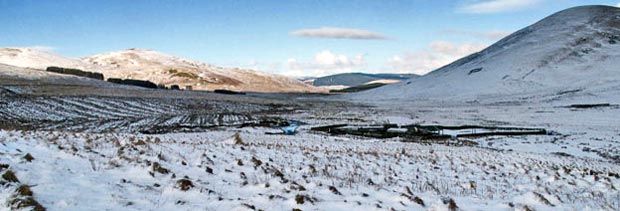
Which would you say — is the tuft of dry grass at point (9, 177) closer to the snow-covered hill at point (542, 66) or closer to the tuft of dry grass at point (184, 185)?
the tuft of dry grass at point (184, 185)

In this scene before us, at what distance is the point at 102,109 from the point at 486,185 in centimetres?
5775

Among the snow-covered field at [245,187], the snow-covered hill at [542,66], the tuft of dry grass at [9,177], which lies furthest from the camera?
the snow-covered hill at [542,66]

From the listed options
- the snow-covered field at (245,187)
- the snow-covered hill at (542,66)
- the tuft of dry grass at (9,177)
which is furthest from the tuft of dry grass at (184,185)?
the snow-covered hill at (542,66)

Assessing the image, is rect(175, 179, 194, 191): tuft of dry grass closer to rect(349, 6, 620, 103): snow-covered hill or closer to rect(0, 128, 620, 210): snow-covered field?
rect(0, 128, 620, 210): snow-covered field

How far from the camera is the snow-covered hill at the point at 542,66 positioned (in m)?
111

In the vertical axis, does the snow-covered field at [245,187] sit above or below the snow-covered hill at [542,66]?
below

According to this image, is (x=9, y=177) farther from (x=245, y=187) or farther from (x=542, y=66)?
(x=542, y=66)

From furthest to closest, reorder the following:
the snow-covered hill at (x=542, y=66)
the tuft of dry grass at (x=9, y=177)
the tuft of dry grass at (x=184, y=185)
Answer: the snow-covered hill at (x=542, y=66) → the tuft of dry grass at (x=184, y=185) → the tuft of dry grass at (x=9, y=177)

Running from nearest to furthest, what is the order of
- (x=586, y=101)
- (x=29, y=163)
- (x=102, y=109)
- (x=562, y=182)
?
1. (x=29, y=163)
2. (x=562, y=182)
3. (x=102, y=109)
4. (x=586, y=101)

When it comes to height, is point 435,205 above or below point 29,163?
below

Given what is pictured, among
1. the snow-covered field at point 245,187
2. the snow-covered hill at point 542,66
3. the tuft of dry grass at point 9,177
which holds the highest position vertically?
the snow-covered hill at point 542,66

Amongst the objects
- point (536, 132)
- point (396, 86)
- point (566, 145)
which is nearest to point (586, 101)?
point (536, 132)

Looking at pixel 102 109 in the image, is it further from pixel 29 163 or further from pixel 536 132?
pixel 29 163

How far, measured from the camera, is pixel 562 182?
13.0 m
